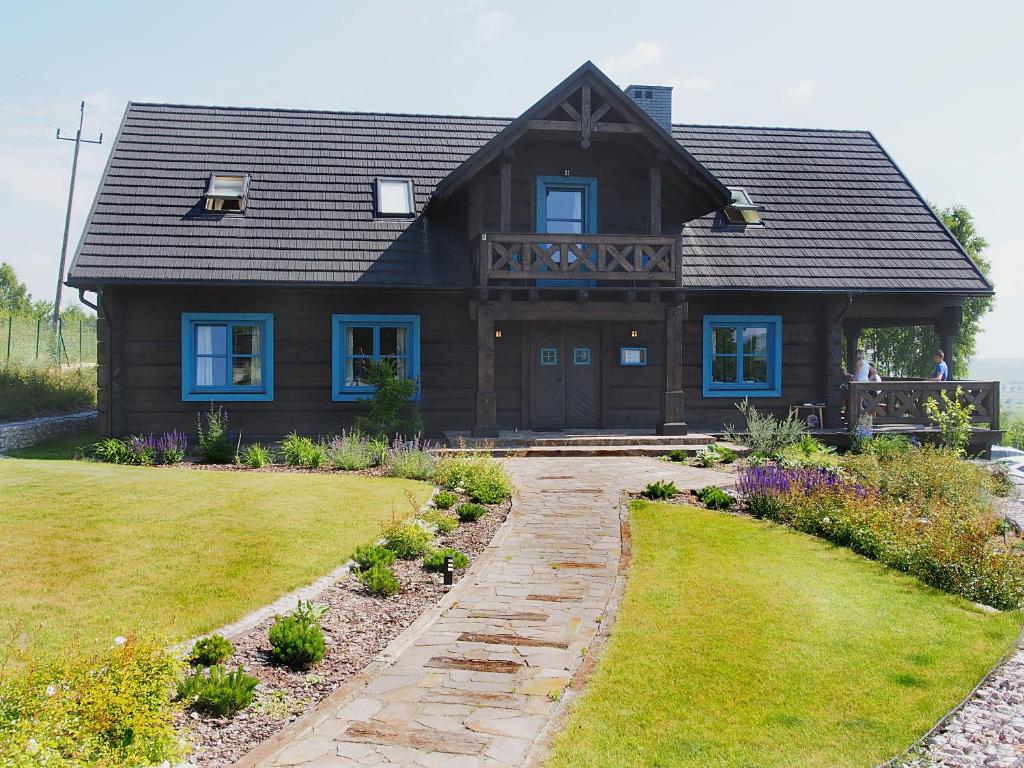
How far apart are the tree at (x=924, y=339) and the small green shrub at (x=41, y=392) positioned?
80.4ft

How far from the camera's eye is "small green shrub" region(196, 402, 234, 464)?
14.3 m

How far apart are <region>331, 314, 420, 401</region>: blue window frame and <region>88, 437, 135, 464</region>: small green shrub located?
12.4 ft

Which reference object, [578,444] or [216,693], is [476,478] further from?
[216,693]

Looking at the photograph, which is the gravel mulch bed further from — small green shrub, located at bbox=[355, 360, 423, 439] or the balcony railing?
the balcony railing

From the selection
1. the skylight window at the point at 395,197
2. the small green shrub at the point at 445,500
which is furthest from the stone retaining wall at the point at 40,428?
the small green shrub at the point at 445,500

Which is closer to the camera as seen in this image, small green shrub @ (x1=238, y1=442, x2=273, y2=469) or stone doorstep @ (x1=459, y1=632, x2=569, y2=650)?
stone doorstep @ (x1=459, y1=632, x2=569, y2=650)

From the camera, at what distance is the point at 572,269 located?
52.4 ft

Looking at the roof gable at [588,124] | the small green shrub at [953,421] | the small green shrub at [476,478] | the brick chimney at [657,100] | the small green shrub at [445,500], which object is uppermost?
the brick chimney at [657,100]

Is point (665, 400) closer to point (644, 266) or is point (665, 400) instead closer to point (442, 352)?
point (644, 266)

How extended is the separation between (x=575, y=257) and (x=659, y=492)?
6540mm

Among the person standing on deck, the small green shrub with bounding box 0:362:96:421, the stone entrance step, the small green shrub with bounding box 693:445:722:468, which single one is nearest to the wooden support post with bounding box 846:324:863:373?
the person standing on deck

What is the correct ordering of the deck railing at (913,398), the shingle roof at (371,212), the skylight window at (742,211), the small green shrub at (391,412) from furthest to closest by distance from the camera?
the skylight window at (742,211), the deck railing at (913,398), the shingle roof at (371,212), the small green shrub at (391,412)

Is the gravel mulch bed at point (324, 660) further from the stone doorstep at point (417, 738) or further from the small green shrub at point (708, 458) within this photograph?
the small green shrub at point (708, 458)

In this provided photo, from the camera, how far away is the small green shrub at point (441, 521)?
951 cm
